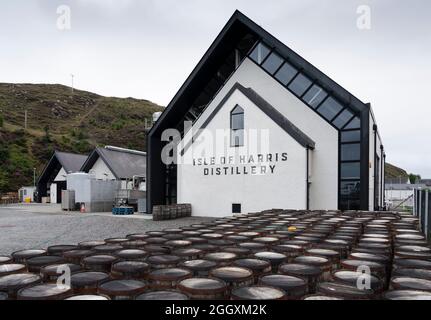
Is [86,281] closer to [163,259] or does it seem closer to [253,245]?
[163,259]

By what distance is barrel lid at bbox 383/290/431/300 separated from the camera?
3.09 meters

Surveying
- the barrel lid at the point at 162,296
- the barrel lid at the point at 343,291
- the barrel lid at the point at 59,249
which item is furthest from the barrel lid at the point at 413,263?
the barrel lid at the point at 59,249

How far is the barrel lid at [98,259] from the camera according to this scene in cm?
445

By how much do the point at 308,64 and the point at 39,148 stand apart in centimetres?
6682

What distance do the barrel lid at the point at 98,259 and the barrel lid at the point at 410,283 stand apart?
3.73 metres

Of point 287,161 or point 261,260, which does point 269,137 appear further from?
point 261,260

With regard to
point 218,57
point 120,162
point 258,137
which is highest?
point 218,57

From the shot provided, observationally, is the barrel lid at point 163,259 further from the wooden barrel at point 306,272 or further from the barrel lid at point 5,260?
the barrel lid at point 5,260

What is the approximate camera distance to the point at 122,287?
3.53 meters

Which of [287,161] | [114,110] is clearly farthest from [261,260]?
[114,110]

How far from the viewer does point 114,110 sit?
134375 mm

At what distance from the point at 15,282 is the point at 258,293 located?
9.28 feet

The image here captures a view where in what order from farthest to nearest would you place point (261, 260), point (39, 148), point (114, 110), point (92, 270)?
point (114, 110) < point (39, 148) < point (261, 260) < point (92, 270)

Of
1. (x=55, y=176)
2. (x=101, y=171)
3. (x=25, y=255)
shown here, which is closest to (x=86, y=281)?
(x=25, y=255)
